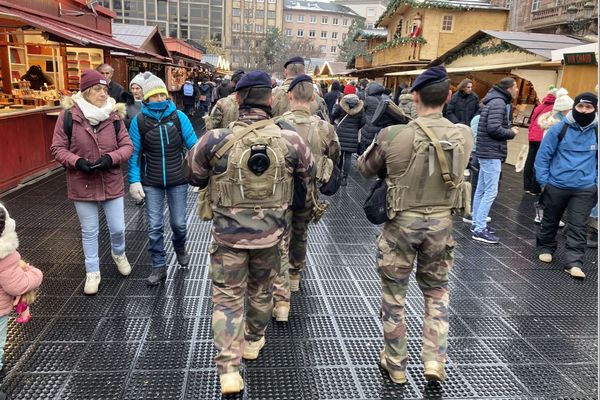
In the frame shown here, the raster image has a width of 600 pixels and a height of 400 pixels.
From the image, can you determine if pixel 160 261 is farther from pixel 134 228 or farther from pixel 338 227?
pixel 338 227

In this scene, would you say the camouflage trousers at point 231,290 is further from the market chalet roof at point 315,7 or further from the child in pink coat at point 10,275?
the market chalet roof at point 315,7

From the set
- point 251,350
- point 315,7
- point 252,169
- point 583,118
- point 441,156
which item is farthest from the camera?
point 315,7

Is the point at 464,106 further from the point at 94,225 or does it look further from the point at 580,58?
the point at 94,225

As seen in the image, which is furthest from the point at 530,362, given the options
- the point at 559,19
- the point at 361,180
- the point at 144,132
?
the point at 559,19

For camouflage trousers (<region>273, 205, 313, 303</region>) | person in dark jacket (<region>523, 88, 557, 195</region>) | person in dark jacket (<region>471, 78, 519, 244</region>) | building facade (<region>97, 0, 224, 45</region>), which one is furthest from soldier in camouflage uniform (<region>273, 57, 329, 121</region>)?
building facade (<region>97, 0, 224, 45</region>)

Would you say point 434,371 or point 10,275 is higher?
point 10,275

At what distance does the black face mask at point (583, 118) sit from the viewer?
474 centimetres

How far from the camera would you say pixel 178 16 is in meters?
75.9

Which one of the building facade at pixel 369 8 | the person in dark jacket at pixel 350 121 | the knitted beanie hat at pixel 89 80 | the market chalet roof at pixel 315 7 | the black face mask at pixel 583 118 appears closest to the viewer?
the knitted beanie hat at pixel 89 80

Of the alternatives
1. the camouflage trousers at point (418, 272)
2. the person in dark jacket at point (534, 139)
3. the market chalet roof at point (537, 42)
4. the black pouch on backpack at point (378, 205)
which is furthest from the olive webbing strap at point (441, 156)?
the market chalet roof at point (537, 42)

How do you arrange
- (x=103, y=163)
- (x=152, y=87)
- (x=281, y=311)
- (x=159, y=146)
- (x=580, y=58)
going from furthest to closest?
1. (x=580, y=58)
2. (x=159, y=146)
3. (x=152, y=87)
4. (x=103, y=163)
5. (x=281, y=311)

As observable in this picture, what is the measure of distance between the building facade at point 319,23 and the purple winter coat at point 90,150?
96.3 m

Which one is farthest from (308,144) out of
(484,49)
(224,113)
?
(484,49)

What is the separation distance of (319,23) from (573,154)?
100766 mm
